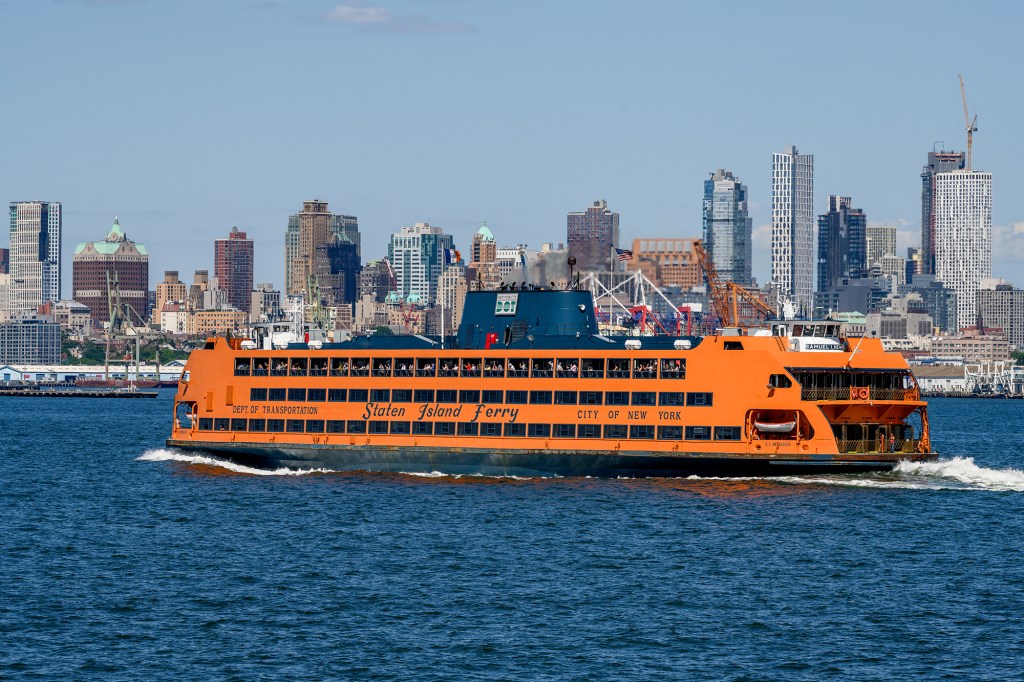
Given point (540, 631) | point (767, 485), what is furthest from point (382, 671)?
point (767, 485)

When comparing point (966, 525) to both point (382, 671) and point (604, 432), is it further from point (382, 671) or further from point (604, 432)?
point (382, 671)

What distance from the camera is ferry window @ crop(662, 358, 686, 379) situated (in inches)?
2490

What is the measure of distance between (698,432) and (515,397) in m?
7.85

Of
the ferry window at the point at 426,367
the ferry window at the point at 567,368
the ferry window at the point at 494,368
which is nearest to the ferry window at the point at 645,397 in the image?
the ferry window at the point at 567,368

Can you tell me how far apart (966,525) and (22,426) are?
3529 inches

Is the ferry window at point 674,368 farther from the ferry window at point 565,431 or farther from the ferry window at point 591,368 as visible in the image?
the ferry window at point 565,431

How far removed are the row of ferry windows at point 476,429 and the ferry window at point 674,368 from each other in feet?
6.34

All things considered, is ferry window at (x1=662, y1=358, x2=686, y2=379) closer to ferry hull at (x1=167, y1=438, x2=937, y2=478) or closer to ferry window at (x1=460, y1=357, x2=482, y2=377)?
ferry hull at (x1=167, y1=438, x2=937, y2=478)

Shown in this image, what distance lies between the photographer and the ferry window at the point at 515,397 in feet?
217

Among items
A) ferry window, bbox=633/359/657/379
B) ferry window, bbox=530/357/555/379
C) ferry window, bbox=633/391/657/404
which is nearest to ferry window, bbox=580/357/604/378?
ferry window, bbox=530/357/555/379

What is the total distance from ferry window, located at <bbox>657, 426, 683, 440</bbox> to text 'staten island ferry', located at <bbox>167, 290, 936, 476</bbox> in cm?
5

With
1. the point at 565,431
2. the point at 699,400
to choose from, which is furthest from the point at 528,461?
the point at 699,400

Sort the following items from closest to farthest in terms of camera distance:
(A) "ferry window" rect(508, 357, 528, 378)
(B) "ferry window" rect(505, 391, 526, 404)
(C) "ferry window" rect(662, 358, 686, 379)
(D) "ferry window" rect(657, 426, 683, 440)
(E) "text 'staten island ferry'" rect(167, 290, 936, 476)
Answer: (E) "text 'staten island ferry'" rect(167, 290, 936, 476) < (D) "ferry window" rect(657, 426, 683, 440) < (C) "ferry window" rect(662, 358, 686, 379) < (B) "ferry window" rect(505, 391, 526, 404) < (A) "ferry window" rect(508, 357, 528, 378)

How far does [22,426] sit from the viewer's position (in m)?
128
